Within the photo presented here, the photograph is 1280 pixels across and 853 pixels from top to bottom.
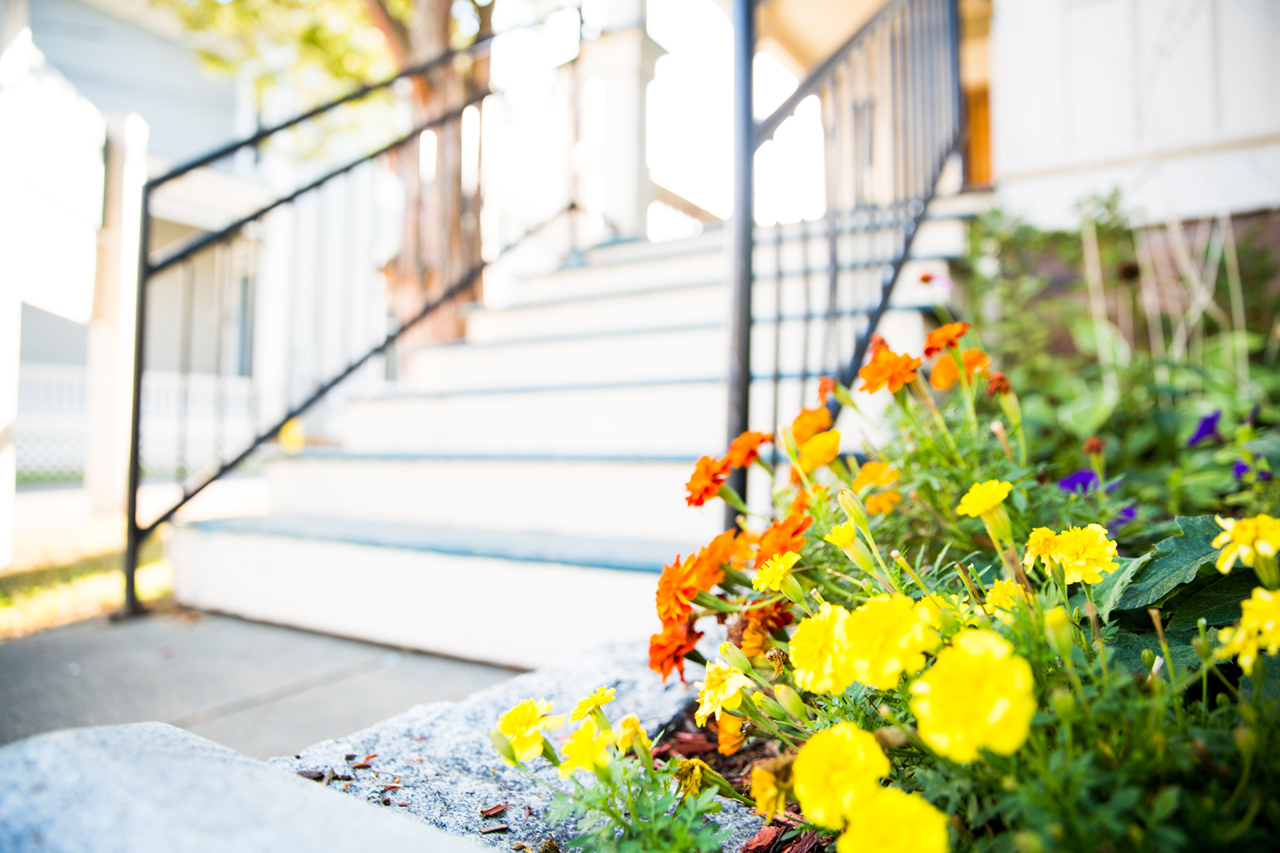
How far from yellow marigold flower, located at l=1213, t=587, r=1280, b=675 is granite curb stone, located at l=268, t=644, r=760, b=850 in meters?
0.46

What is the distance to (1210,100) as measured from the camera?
2.55 metres

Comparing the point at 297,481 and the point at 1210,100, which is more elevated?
the point at 1210,100

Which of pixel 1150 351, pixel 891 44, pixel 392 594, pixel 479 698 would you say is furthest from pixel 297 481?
pixel 1150 351

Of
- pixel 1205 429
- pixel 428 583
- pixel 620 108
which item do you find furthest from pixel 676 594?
pixel 620 108

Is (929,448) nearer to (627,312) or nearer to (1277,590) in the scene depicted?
(1277,590)

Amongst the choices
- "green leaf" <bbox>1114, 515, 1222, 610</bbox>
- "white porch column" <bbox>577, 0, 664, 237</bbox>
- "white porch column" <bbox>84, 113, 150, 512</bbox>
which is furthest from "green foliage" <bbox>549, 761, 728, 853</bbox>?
"white porch column" <bbox>84, 113, 150, 512</bbox>

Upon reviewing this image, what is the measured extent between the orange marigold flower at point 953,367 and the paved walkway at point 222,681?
3.51 feet

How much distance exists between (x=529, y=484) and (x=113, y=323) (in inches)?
135

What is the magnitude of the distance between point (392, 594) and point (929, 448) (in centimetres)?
129

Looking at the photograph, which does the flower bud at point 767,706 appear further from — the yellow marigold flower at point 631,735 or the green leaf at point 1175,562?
the green leaf at point 1175,562

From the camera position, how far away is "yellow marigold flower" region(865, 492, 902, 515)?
0.98 meters

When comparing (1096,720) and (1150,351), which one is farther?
(1150,351)

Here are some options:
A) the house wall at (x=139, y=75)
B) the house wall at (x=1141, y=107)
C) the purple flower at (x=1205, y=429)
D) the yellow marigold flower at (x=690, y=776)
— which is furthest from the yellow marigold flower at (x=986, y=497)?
the house wall at (x=139, y=75)

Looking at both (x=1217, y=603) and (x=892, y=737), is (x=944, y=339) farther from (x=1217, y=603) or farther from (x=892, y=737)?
(x=892, y=737)
